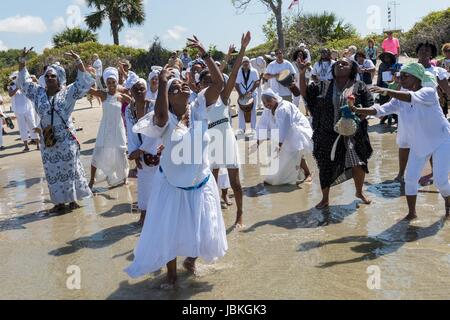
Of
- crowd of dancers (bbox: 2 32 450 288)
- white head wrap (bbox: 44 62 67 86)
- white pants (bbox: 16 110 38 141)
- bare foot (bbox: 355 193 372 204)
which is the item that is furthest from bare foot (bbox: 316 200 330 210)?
white pants (bbox: 16 110 38 141)

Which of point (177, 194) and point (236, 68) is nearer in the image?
point (177, 194)

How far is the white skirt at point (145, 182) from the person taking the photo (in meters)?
6.64

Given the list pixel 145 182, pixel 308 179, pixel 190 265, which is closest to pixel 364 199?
pixel 308 179

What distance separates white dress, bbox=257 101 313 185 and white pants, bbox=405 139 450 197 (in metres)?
2.29

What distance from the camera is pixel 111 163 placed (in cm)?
916

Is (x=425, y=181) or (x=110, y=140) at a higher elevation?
(x=110, y=140)

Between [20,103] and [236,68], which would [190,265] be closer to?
[236,68]

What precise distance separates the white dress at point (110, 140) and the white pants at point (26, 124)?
603 cm

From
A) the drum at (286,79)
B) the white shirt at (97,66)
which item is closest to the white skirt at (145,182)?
the drum at (286,79)

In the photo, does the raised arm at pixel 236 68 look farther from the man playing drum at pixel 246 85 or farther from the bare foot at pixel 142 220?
the man playing drum at pixel 246 85

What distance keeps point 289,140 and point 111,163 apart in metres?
2.99
